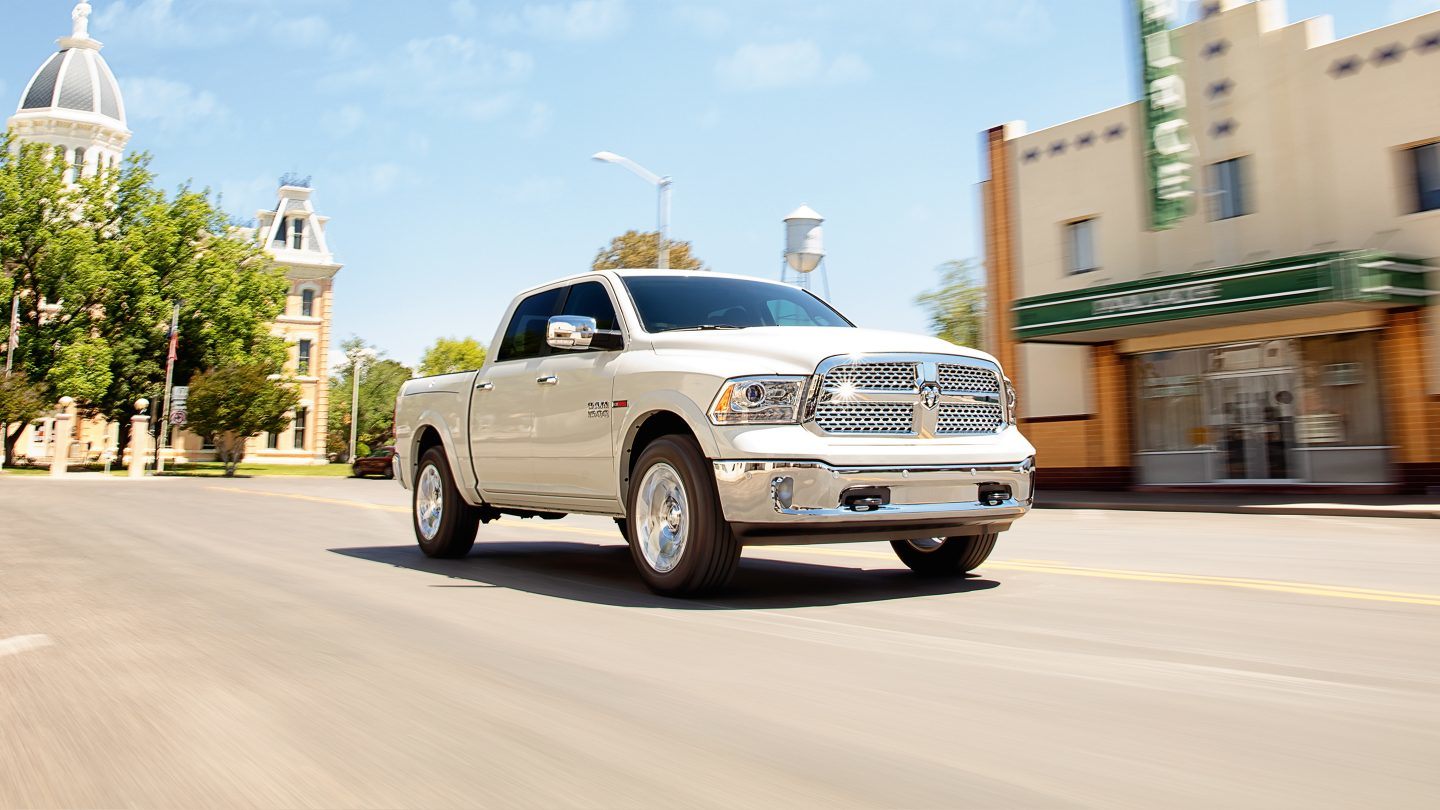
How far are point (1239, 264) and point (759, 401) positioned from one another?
17.9 metres

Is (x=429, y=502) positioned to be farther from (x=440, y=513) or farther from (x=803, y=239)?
(x=803, y=239)

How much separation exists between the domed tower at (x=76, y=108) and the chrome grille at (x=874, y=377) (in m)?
84.3

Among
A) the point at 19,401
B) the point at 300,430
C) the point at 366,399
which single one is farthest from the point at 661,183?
the point at 366,399

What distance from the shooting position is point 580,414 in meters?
7.13

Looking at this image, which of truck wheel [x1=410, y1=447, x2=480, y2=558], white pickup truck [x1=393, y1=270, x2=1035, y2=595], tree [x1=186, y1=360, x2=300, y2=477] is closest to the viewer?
white pickup truck [x1=393, y1=270, x2=1035, y2=595]

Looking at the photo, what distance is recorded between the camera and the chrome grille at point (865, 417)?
5.78 meters

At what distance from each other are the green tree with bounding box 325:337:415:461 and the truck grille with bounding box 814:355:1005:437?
79.1 meters

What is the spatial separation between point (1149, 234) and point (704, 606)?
64.7ft

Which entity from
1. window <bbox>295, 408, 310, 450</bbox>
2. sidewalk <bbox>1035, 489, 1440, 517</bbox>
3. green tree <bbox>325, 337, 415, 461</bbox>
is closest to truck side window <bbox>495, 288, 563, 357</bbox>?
sidewalk <bbox>1035, 489, 1440, 517</bbox>

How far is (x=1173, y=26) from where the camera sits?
2205 centimetres

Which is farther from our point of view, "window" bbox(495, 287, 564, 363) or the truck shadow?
"window" bbox(495, 287, 564, 363)

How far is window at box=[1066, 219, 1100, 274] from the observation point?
24.4 m

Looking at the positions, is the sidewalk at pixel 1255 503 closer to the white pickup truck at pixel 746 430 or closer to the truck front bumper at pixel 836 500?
the white pickup truck at pixel 746 430

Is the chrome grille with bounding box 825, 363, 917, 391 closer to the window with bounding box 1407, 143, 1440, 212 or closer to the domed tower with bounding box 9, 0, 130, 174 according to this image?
the window with bounding box 1407, 143, 1440, 212
